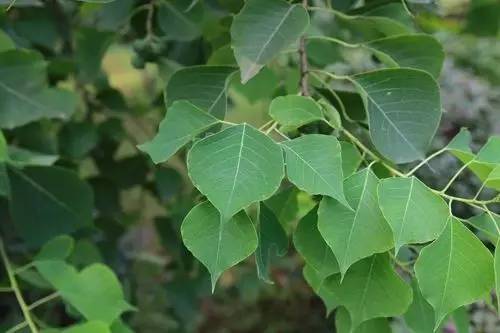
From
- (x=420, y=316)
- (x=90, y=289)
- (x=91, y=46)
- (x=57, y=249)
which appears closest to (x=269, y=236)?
(x=420, y=316)

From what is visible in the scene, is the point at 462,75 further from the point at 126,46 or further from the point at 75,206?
the point at 75,206

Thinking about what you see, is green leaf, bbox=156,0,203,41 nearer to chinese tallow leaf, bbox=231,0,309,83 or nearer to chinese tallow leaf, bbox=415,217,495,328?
chinese tallow leaf, bbox=231,0,309,83

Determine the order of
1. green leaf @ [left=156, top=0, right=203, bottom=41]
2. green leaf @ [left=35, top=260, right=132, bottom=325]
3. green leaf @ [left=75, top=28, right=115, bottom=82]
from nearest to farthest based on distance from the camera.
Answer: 1. green leaf @ [left=35, top=260, right=132, bottom=325]
2. green leaf @ [left=156, top=0, right=203, bottom=41]
3. green leaf @ [left=75, top=28, right=115, bottom=82]

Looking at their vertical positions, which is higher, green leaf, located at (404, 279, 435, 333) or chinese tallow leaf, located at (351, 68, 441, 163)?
chinese tallow leaf, located at (351, 68, 441, 163)

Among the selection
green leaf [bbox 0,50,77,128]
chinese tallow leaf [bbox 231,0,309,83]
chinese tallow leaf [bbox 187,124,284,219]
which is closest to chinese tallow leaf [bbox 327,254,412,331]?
chinese tallow leaf [bbox 187,124,284,219]

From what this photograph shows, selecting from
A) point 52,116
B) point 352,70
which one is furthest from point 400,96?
point 352,70

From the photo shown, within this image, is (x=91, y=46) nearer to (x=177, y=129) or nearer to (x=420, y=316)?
(x=177, y=129)

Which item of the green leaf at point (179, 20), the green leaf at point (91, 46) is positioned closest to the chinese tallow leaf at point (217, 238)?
the green leaf at point (179, 20)

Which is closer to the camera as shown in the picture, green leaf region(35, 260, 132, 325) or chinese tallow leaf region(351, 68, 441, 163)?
chinese tallow leaf region(351, 68, 441, 163)
